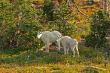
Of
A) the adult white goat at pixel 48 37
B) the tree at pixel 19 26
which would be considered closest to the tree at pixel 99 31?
the adult white goat at pixel 48 37

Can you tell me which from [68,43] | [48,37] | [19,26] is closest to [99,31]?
[68,43]

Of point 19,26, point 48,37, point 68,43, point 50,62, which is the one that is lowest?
point 50,62

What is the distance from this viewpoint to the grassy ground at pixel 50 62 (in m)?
21.0

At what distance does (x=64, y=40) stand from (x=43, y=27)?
153 inches

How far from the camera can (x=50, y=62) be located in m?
23.2

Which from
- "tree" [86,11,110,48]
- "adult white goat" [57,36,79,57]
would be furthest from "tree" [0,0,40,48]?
"tree" [86,11,110,48]

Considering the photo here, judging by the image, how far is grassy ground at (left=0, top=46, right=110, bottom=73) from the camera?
2102cm

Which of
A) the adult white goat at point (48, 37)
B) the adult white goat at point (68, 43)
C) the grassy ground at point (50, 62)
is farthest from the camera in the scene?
the adult white goat at point (48, 37)

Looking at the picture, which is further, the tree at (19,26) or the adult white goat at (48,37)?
the tree at (19,26)

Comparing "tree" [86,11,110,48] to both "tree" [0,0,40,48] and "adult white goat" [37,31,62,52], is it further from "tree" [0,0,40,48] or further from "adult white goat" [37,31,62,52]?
"tree" [0,0,40,48]

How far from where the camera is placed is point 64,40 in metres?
24.5

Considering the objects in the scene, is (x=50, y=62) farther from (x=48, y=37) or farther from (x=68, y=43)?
(x=48, y=37)

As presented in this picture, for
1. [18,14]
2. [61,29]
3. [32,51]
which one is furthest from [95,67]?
[18,14]

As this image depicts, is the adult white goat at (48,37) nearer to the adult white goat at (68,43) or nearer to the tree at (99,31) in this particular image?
the adult white goat at (68,43)
